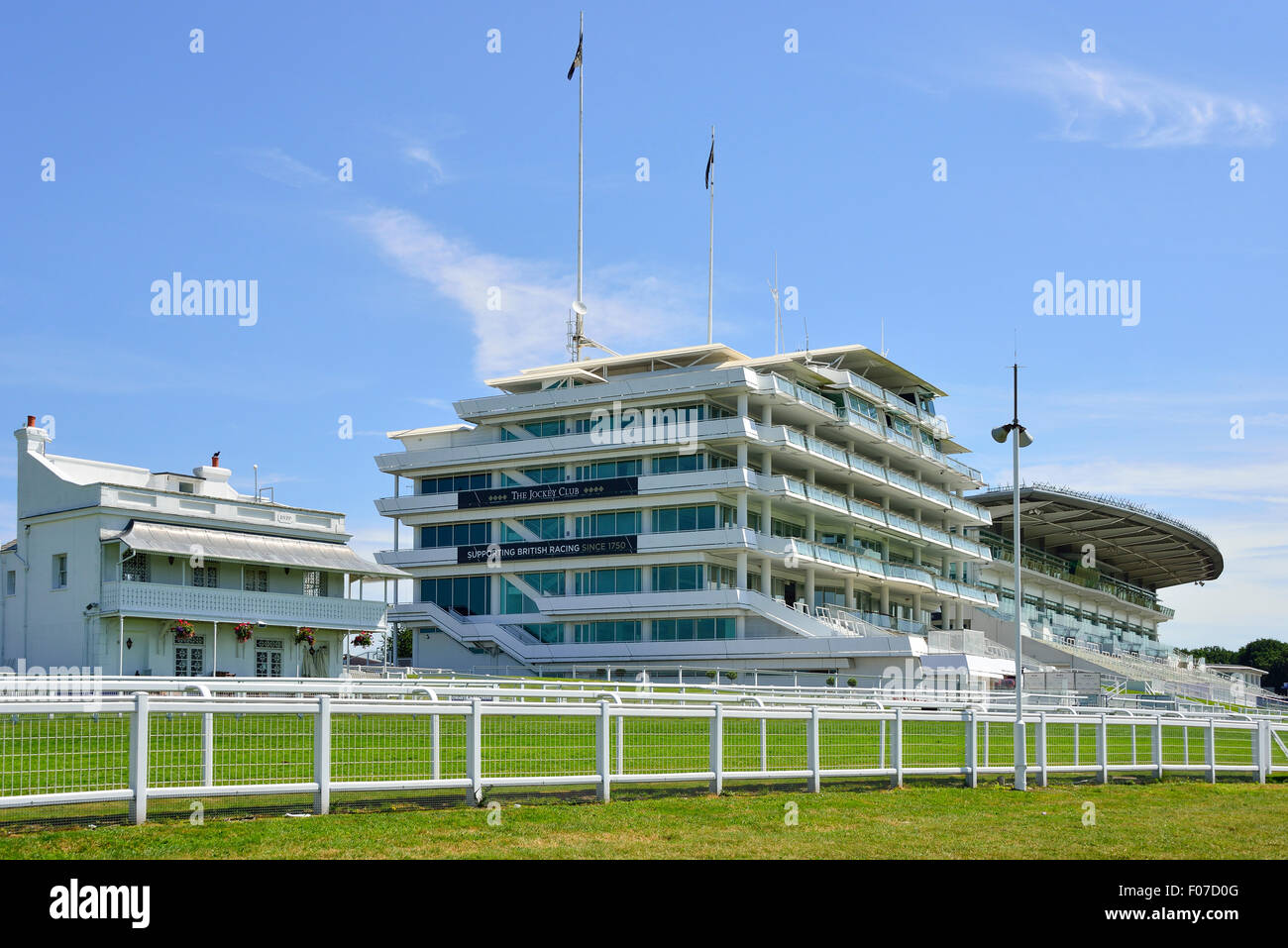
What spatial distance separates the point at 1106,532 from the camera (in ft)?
378

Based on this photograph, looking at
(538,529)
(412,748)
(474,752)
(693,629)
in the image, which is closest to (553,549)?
(538,529)

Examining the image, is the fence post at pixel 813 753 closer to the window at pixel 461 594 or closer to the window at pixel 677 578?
the window at pixel 677 578

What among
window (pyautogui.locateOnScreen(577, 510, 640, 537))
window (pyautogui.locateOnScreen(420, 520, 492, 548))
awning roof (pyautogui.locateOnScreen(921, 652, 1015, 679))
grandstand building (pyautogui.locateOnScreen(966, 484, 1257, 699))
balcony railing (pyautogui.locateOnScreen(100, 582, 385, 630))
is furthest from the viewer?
grandstand building (pyautogui.locateOnScreen(966, 484, 1257, 699))

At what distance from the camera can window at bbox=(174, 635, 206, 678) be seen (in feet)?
155

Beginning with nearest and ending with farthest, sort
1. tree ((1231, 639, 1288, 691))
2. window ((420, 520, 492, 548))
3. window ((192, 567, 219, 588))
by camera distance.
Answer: window ((192, 567, 219, 588))
window ((420, 520, 492, 548))
tree ((1231, 639, 1288, 691))

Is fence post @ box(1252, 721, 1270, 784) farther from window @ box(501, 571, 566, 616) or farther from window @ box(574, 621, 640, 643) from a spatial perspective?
window @ box(501, 571, 566, 616)

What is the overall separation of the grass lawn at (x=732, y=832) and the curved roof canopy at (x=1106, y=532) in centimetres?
8584

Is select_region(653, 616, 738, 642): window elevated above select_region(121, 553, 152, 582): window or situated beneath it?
situated beneath

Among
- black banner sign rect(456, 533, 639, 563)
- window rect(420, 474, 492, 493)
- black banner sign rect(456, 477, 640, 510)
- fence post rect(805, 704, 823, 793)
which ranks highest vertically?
window rect(420, 474, 492, 493)

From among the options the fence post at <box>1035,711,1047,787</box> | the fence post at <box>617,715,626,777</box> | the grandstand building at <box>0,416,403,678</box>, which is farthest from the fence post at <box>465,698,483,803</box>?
the grandstand building at <box>0,416,403,678</box>

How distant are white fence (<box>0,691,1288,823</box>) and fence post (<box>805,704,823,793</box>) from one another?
20 mm

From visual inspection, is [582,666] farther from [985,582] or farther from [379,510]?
[985,582]
